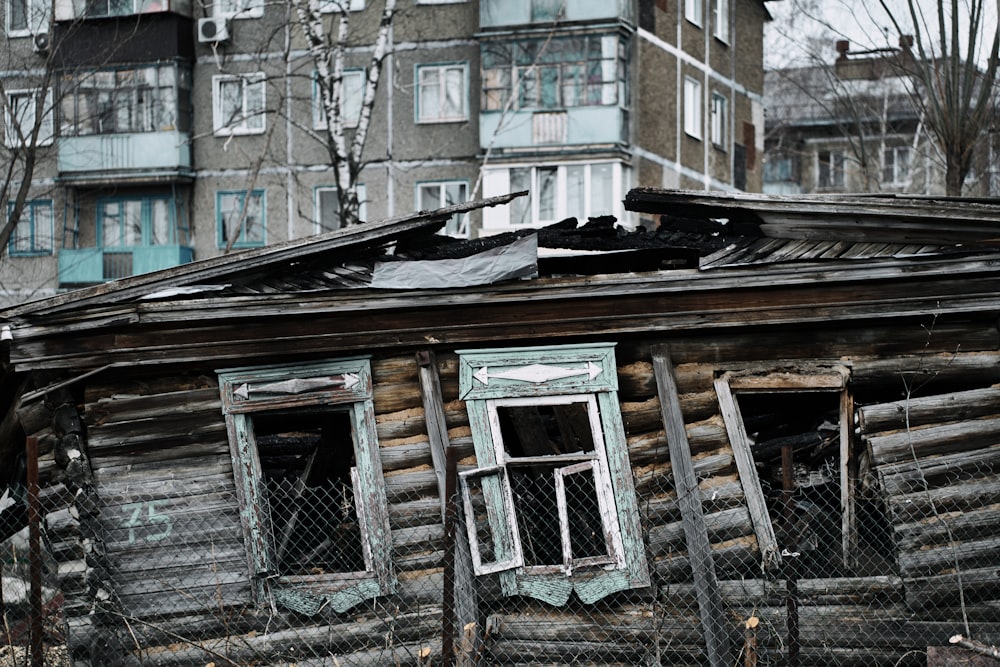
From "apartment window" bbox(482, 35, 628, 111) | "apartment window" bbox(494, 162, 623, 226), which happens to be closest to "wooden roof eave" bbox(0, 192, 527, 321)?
"apartment window" bbox(494, 162, 623, 226)

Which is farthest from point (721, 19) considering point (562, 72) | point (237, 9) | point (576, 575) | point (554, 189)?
point (576, 575)

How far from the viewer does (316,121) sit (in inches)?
1206

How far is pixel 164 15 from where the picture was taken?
101 ft

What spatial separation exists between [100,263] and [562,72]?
41.9ft

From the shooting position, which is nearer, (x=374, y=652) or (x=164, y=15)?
(x=374, y=652)

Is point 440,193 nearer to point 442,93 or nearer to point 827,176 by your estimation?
point 442,93

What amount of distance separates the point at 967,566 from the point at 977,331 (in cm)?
177

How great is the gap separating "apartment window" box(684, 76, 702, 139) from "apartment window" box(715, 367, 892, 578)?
21.5 metres

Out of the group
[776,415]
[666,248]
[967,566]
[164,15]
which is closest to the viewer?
[967,566]

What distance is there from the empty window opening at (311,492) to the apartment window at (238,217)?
19801mm

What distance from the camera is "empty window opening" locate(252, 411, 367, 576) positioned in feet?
33.8

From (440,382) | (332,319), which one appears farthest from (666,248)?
(332,319)

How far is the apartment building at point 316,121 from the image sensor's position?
28.5 metres

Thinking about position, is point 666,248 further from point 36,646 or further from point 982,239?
point 36,646
